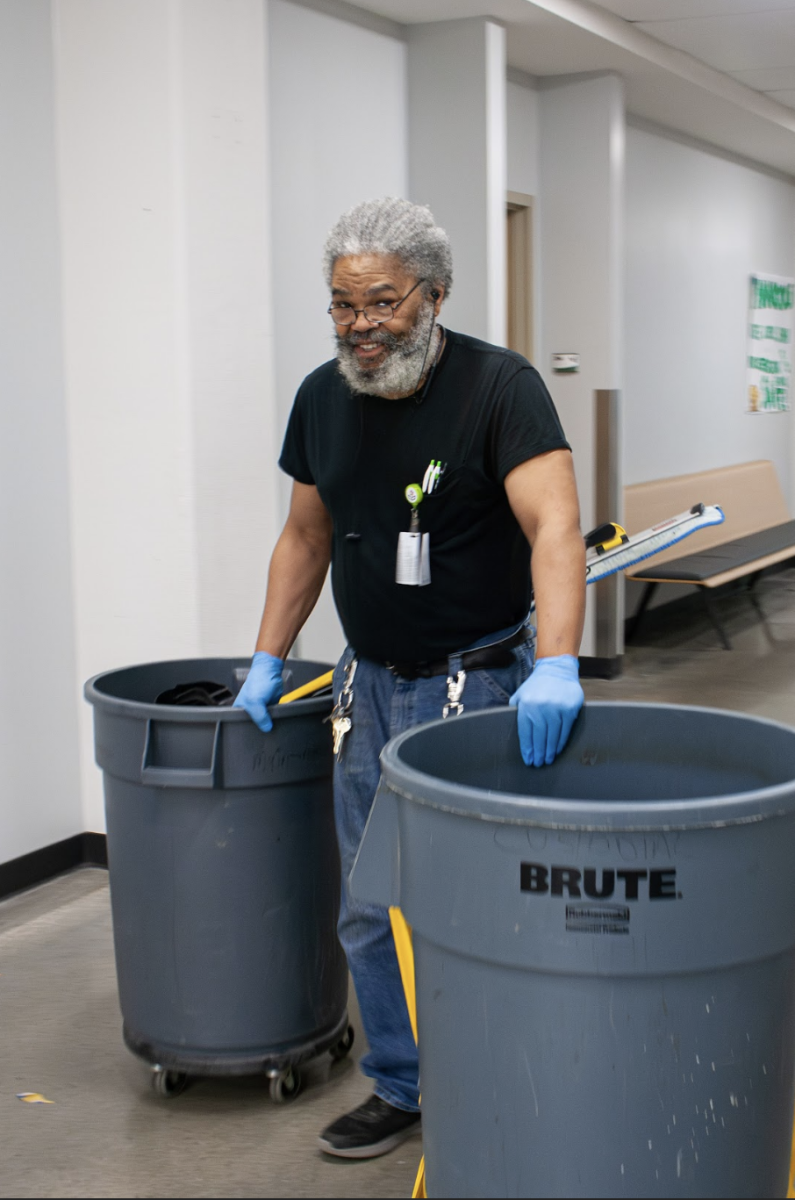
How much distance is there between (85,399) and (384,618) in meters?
1.72

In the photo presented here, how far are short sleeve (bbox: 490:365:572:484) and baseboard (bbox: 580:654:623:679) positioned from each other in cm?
438

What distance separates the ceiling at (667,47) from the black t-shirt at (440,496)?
2872mm

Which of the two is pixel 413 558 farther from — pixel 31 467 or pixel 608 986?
pixel 31 467

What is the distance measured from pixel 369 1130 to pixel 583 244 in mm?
4759

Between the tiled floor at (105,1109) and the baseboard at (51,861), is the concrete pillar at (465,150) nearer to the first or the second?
the baseboard at (51,861)

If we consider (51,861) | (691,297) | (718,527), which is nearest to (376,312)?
(51,861)

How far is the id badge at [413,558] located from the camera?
7.34ft

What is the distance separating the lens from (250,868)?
7.95 ft

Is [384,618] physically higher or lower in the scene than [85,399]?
lower

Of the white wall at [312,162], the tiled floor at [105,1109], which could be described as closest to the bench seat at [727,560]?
the white wall at [312,162]

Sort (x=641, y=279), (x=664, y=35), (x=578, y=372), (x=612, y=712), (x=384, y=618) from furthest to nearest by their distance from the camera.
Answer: (x=641, y=279) → (x=578, y=372) → (x=664, y=35) → (x=384, y=618) → (x=612, y=712)

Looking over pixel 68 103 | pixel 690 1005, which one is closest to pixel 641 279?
pixel 68 103

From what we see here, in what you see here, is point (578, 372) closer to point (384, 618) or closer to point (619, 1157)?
point (384, 618)

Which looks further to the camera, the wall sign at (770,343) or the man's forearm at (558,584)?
the wall sign at (770,343)
